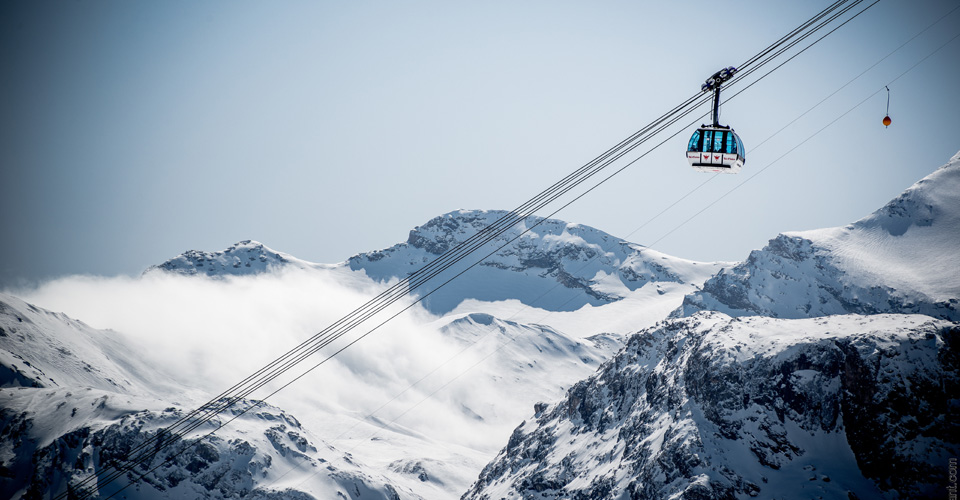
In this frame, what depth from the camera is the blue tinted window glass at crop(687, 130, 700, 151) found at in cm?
3509

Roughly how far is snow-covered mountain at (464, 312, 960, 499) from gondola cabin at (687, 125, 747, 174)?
3973 inches

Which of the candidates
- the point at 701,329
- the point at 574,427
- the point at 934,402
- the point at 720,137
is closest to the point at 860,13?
the point at 720,137

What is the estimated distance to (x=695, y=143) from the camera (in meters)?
35.2

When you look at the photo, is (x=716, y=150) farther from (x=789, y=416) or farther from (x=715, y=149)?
(x=789, y=416)

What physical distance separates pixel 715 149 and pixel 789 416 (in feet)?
367

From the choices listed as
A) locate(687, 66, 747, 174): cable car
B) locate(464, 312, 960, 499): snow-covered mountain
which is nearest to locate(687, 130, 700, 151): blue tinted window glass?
locate(687, 66, 747, 174): cable car

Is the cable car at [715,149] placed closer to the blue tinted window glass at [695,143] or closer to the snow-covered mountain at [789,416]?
the blue tinted window glass at [695,143]

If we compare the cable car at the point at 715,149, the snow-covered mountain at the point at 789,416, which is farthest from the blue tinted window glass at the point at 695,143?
the snow-covered mountain at the point at 789,416

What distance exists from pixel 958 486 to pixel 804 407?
33.6 metres

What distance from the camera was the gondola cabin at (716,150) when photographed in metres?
34.6

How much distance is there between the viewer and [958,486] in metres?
102

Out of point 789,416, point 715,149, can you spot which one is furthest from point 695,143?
point 789,416

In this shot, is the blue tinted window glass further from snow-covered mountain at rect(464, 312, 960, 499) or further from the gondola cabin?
snow-covered mountain at rect(464, 312, 960, 499)

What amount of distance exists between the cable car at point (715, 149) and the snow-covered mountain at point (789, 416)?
331 feet
